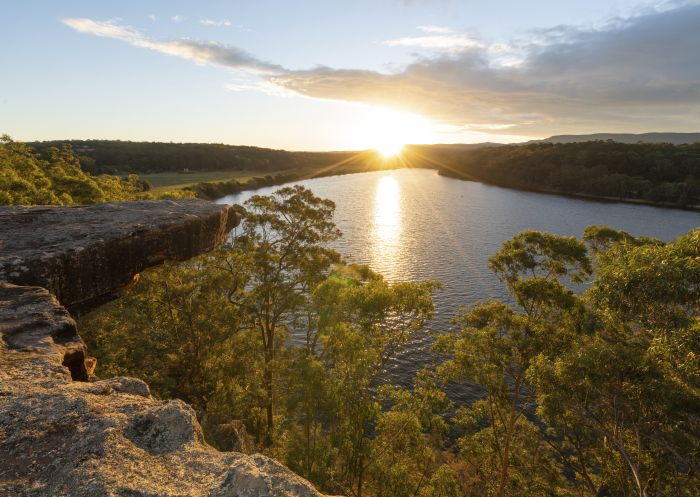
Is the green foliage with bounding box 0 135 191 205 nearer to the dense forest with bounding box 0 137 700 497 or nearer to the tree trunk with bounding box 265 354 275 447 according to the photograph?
the dense forest with bounding box 0 137 700 497

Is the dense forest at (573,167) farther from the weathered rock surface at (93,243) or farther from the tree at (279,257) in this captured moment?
the weathered rock surface at (93,243)

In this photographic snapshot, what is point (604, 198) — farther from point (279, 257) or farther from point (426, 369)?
point (279, 257)

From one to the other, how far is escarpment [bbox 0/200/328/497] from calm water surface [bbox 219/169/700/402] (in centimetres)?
3054

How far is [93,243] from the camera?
37.2 ft

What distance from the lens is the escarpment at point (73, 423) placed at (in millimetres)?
4984

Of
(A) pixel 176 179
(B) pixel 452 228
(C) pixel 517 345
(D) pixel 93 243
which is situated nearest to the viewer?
(D) pixel 93 243

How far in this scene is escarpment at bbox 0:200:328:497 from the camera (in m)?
4.98

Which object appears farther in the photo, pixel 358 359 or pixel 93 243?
pixel 358 359

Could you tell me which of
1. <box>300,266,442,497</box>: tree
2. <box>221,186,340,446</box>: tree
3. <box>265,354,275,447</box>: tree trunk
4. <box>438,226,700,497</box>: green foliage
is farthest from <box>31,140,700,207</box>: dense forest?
<box>438,226,700,497</box>: green foliage

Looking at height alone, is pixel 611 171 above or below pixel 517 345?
above

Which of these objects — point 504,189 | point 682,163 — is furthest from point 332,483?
Result: point 682,163

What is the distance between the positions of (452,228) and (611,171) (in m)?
101

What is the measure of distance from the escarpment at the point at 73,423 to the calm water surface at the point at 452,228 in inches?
1203

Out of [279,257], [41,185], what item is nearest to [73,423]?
[279,257]
